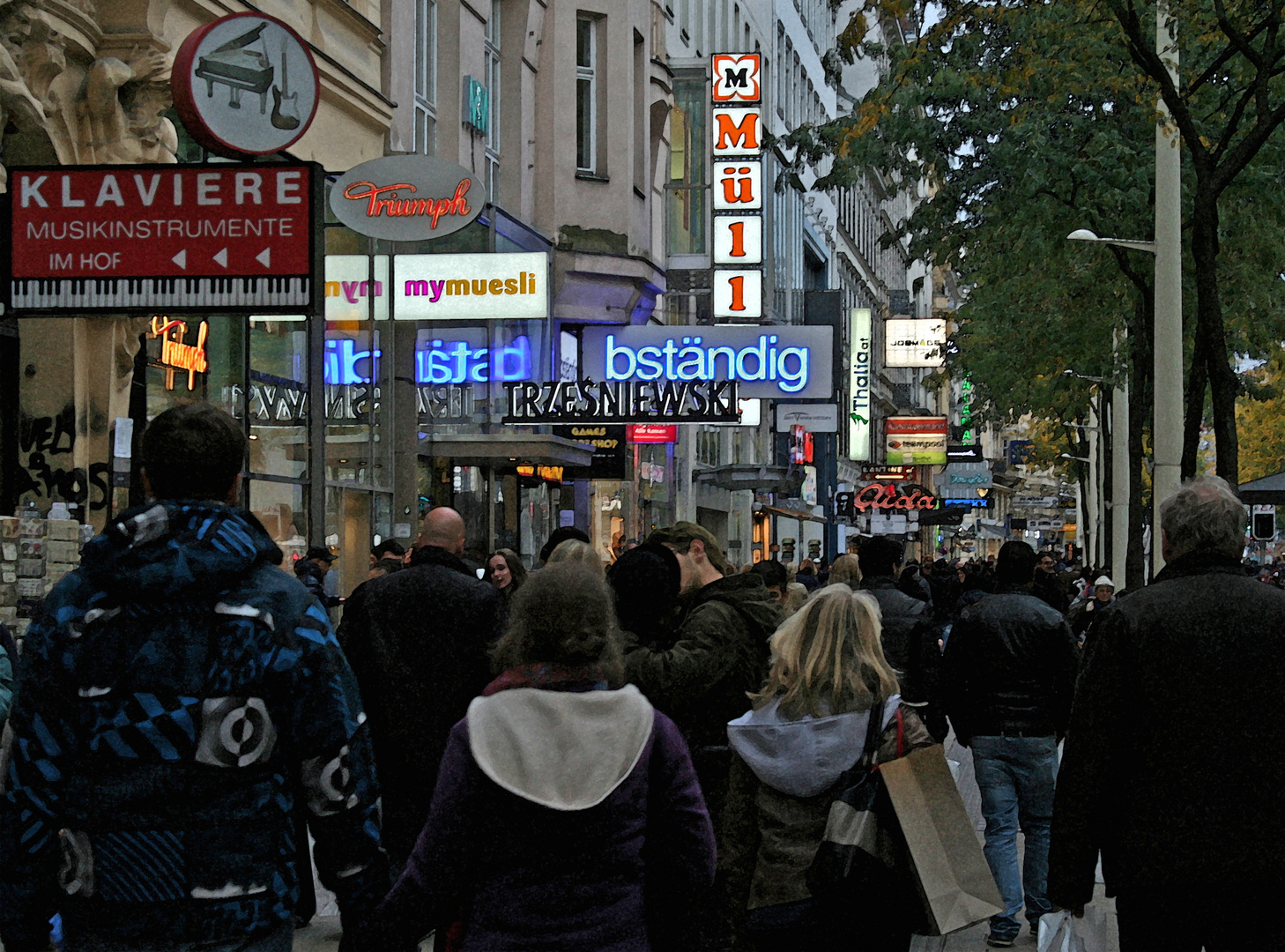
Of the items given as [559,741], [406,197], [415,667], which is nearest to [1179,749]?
[559,741]

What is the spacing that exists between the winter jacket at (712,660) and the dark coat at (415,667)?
902mm

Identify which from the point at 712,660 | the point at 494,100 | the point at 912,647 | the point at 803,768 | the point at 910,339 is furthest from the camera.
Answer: the point at 910,339

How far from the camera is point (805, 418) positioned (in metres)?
47.7

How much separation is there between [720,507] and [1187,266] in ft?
77.0

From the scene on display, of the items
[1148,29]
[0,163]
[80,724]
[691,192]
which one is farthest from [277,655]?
[691,192]

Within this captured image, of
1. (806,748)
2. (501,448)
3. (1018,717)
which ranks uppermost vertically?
(501,448)

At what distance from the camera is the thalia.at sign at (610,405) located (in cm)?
2550

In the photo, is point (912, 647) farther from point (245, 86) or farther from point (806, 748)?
point (245, 86)

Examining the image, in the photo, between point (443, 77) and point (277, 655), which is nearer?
point (277, 655)

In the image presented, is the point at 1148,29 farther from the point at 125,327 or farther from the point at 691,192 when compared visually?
the point at 691,192

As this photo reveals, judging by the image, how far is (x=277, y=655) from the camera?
3.67 meters

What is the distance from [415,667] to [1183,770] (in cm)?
330

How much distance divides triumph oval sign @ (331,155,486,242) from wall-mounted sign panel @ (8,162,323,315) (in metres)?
5.04

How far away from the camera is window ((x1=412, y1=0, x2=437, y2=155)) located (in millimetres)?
24672
